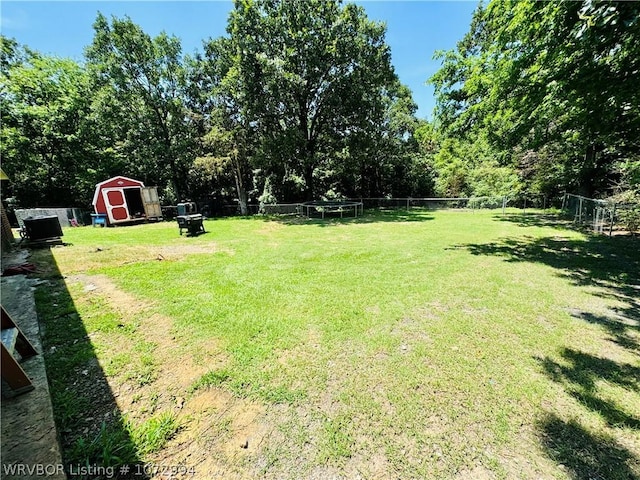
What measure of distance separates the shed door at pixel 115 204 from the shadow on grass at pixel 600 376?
62.3 ft

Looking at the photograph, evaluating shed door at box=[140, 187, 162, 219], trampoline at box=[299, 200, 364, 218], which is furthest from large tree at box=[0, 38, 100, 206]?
trampoline at box=[299, 200, 364, 218]

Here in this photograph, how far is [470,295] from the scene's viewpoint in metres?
4.60

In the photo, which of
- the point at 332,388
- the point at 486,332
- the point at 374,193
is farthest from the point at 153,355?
the point at 374,193

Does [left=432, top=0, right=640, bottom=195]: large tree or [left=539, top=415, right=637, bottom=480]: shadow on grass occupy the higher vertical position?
[left=432, top=0, right=640, bottom=195]: large tree

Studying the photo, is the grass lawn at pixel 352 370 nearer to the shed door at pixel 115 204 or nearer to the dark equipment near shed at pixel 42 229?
the dark equipment near shed at pixel 42 229

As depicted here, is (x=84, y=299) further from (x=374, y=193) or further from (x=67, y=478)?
(x=374, y=193)

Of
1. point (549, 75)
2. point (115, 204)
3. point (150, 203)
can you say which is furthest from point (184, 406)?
point (150, 203)

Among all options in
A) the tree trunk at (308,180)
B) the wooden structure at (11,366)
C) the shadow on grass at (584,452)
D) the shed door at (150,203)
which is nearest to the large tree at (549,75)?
the shadow on grass at (584,452)

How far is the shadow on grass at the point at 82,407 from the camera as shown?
186cm

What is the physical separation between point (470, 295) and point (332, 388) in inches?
127

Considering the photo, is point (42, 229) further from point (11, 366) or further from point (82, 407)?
point (82, 407)

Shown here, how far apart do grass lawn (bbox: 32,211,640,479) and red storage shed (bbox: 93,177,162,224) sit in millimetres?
11457

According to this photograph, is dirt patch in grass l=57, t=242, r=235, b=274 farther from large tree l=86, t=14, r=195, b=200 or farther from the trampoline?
large tree l=86, t=14, r=195, b=200

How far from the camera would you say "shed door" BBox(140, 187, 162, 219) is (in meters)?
16.5
